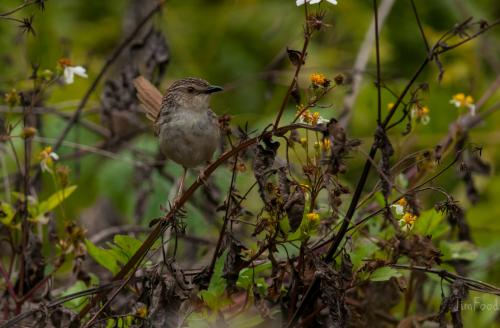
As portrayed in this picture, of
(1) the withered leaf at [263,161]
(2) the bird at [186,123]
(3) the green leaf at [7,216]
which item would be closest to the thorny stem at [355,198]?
(1) the withered leaf at [263,161]

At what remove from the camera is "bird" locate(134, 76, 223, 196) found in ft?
15.3

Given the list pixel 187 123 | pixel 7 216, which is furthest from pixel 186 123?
pixel 7 216

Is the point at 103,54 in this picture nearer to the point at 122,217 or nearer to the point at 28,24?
the point at 122,217

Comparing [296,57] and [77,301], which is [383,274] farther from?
[77,301]

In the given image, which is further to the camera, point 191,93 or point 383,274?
point 191,93

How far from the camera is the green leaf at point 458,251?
4.39 m

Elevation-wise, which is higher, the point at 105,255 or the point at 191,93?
the point at 191,93

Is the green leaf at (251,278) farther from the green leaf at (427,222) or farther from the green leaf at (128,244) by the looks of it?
the green leaf at (427,222)

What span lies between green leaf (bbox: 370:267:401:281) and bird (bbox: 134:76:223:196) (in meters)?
1.13

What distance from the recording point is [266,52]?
916 centimetres

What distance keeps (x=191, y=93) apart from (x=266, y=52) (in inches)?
168

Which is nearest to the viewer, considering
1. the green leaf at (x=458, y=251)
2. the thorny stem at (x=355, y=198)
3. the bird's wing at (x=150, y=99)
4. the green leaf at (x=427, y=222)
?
the thorny stem at (x=355, y=198)

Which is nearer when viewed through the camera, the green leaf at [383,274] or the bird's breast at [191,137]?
the green leaf at [383,274]

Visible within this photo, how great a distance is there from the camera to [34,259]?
164 inches
